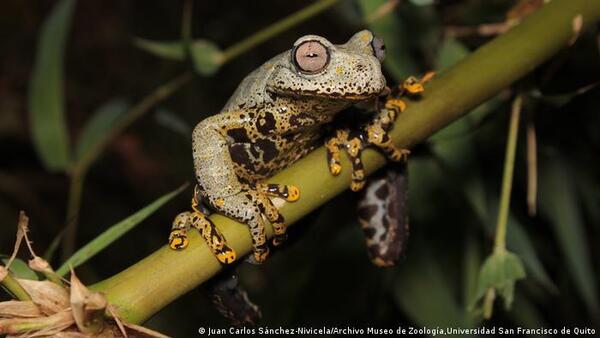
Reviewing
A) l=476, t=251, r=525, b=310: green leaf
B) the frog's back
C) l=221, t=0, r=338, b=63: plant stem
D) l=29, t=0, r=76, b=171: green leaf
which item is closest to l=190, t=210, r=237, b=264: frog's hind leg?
the frog's back

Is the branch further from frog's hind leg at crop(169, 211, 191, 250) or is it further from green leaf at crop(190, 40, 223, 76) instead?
green leaf at crop(190, 40, 223, 76)

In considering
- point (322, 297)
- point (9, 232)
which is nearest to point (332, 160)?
point (322, 297)

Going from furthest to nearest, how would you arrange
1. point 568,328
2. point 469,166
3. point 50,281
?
point 568,328 → point 469,166 → point 50,281

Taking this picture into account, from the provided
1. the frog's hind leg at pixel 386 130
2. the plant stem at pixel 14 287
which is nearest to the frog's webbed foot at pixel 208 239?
the plant stem at pixel 14 287

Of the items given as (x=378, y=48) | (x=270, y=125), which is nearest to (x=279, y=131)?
(x=270, y=125)

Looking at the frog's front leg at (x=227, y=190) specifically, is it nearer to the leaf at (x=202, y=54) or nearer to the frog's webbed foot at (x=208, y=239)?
the frog's webbed foot at (x=208, y=239)

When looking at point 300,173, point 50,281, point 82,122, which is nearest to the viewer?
point 50,281

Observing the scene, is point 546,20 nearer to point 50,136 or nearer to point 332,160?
point 332,160
